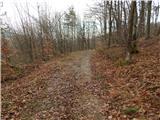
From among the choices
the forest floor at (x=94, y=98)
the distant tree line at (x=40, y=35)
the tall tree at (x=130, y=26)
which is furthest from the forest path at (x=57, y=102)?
the distant tree line at (x=40, y=35)

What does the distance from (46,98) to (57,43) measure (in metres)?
35.8

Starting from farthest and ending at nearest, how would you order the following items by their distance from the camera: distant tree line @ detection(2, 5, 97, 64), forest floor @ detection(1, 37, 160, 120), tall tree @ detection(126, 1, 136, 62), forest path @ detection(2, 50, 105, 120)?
distant tree line @ detection(2, 5, 97, 64) → tall tree @ detection(126, 1, 136, 62) → forest path @ detection(2, 50, 105, 120) → forest floor @ detection(1, 37, 160, 120)

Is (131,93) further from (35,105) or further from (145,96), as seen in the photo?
(35,105)

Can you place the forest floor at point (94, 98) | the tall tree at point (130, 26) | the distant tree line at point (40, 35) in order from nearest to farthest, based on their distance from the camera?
the forest floor at point (94, 98) < the tall tree at point (130, 26) < the distant tree line at point (40, 35)

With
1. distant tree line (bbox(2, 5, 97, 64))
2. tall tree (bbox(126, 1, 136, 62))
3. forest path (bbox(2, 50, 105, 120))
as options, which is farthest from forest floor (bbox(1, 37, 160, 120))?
distant tree line (bbox(2, 5, 97, 64))

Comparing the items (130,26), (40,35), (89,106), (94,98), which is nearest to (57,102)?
(89,106)

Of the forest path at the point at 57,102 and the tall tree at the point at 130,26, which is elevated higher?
the tall tree at the point at 130,26

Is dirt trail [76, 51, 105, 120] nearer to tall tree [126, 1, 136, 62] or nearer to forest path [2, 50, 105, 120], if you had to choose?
forest path [2, 50, 105, 120]

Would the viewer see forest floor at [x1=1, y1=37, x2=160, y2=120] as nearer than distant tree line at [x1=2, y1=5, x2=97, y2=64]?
Yes

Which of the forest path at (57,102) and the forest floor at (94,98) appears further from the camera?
the forest path at (57,102)

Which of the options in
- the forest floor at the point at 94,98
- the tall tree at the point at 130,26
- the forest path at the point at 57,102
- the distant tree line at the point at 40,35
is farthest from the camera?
the distant tree line at the point at 40,35

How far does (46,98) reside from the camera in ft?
29.3

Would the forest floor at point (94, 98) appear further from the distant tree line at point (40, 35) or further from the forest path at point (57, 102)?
the distant tree line at point (40, 35)

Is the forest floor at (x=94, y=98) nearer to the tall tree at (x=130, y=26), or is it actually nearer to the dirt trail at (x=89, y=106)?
the dirt trail at (x=89, y=106)
